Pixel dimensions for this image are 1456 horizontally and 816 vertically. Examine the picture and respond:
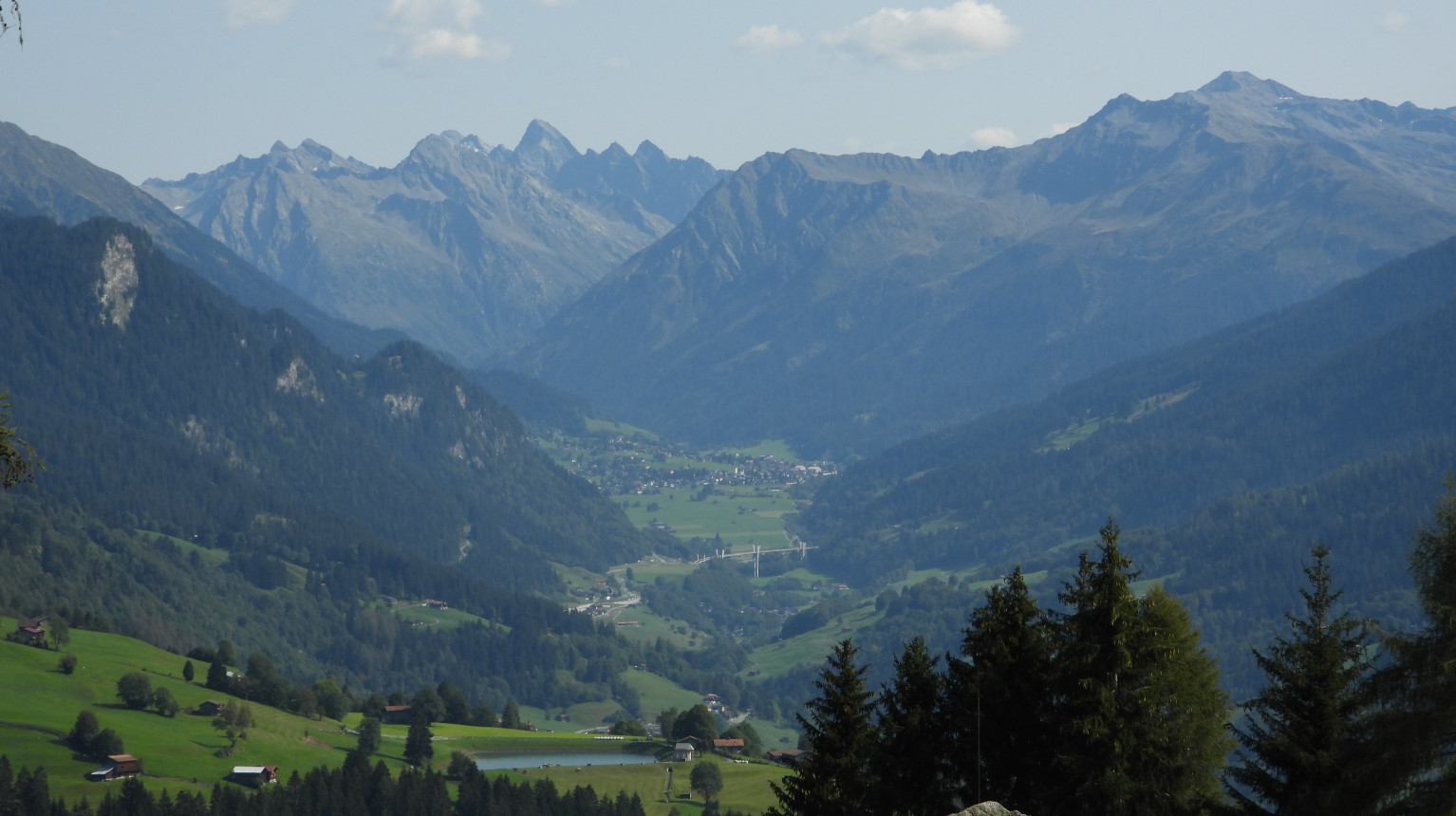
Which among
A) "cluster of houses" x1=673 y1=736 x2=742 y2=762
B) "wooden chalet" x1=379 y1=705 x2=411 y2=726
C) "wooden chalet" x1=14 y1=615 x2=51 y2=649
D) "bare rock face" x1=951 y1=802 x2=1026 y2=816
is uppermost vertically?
"wooden chalet" x1=14 y1=615 x2=51 y2=649

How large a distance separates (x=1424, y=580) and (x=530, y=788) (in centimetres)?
10333

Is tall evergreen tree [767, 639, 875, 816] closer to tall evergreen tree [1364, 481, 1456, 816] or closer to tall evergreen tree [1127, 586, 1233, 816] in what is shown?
tall evergreen tree [1127, 586, 1233, 816]

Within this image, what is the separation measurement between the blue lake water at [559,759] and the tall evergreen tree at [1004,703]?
344 feet

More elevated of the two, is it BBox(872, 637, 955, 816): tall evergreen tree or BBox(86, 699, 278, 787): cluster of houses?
BBox(872, 637, 955, 816): tall evergreen tree

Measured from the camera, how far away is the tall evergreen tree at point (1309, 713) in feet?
104

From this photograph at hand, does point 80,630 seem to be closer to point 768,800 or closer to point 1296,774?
point 768,800

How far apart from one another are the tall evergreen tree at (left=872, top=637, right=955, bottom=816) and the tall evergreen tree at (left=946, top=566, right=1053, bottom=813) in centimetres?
51

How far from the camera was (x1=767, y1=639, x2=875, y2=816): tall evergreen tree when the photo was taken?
40.1 m

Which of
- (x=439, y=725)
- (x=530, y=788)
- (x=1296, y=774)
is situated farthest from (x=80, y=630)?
(x=1296, y=774)

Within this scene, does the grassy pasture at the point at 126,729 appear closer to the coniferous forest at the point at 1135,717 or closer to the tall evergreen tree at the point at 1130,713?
the coniferous forest at the point at 1135,717

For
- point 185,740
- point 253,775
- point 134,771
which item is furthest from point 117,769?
point 185,740

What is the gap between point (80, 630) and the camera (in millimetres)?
180500

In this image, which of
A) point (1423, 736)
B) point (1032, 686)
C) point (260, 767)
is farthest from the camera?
point (260, 767)

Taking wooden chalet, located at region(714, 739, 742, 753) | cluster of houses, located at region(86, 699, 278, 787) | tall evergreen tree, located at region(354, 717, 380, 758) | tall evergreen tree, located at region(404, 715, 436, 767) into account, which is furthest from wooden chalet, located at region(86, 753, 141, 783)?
wooden chalet, located at region(714, 739, 742, 753)
